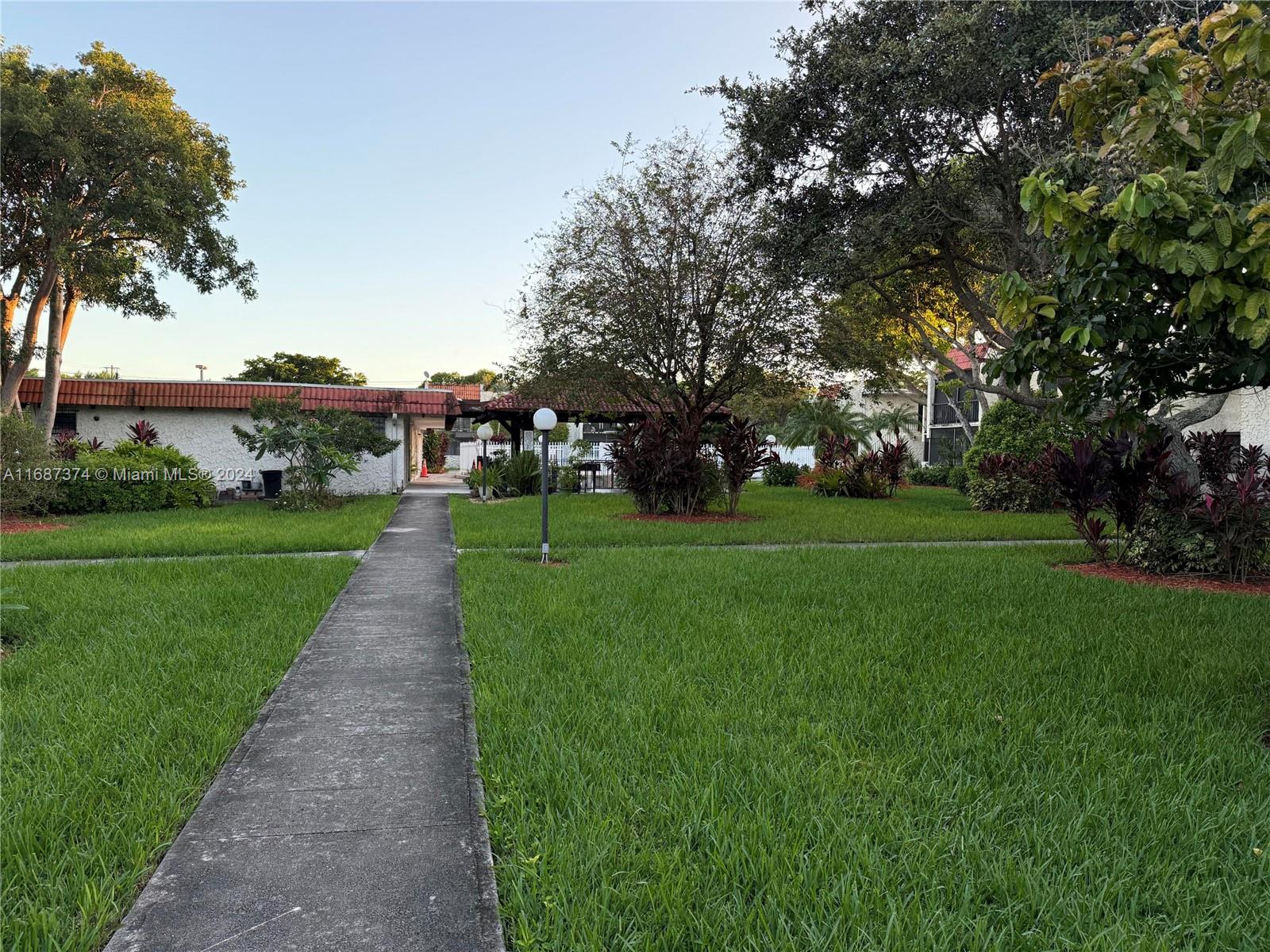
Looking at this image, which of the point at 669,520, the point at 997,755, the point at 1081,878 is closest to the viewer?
the point at 1081,878

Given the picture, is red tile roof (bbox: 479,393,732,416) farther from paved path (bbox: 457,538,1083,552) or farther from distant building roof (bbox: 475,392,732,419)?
paved path (bbox: 457,538,1083,552)

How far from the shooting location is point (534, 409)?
2208cm

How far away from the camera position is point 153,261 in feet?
59.3

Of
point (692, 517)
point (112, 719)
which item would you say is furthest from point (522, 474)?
point (112, 719)

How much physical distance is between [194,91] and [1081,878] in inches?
891

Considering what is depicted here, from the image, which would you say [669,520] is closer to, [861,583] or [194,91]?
[861,583]

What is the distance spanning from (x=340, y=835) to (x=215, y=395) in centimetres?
2078

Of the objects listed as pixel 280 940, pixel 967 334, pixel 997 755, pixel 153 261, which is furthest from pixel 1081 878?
pixel 153 261

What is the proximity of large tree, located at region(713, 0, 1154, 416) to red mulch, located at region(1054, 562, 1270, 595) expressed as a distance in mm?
2283

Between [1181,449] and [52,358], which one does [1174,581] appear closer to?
[1181,449]

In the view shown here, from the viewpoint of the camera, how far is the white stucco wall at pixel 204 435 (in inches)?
774

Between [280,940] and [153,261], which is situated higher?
[153,261]

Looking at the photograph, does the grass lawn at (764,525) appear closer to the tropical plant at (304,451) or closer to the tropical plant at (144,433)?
the tropical plant at (304,451)

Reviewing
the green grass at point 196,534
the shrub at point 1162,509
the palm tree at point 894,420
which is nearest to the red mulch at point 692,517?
the green grass at point 196,534
